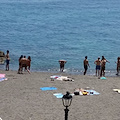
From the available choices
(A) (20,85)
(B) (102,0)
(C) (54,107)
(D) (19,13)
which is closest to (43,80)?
(A) (20,85)

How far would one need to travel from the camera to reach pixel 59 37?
55188 millimetres

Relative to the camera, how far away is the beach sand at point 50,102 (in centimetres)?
1563

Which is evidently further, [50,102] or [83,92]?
[83,92]

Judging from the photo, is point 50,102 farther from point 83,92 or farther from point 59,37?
point 59,37

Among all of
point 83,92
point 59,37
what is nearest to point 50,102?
point 83,92

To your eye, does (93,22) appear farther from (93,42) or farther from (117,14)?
(93,42)

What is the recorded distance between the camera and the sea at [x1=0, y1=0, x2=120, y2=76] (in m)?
36.9

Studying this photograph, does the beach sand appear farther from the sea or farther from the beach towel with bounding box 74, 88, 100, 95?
the sea

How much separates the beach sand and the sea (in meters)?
9.66

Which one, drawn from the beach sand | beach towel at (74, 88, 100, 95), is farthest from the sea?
beach towel at (74, 88, 100, 95)

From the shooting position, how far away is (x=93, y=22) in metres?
73.1

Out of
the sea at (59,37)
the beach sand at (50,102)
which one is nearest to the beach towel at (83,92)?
the beach sand at (50,102)

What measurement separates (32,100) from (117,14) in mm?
71205

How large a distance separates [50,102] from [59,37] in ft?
125
